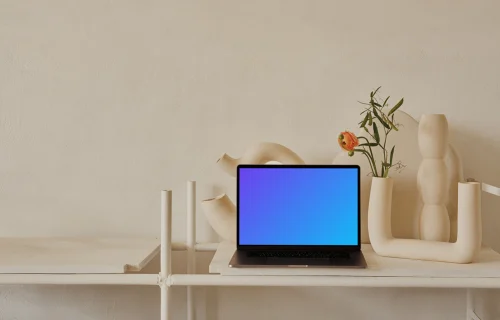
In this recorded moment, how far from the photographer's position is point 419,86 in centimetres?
127

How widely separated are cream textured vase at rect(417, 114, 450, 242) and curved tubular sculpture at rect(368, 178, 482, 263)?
57mm

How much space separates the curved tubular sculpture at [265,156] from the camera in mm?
1193

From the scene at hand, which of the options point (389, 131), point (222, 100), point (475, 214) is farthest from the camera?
point (222, 100)

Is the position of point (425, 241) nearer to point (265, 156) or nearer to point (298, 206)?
point (298, 206)

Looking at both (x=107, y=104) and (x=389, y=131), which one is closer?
(x=389, y=131)

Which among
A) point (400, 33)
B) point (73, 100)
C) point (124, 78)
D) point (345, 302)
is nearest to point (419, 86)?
point (400, 33)

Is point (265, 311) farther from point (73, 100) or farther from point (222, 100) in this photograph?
point (73, 100)

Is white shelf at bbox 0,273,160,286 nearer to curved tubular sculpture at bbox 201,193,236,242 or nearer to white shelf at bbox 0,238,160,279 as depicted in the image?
white shelf at bbox 0,238,160,279

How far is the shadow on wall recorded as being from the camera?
127cm

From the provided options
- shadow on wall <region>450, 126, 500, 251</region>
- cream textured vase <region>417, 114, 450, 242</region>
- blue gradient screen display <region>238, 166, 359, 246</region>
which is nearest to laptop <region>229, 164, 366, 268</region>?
blue gradient screen display <region>238, 166, 359, 246</region>

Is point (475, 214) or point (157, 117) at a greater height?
point (157, 117)

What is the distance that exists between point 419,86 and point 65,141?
777 mm

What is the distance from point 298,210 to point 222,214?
0.53ft

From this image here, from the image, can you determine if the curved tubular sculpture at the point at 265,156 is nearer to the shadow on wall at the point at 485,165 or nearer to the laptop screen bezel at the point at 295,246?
the laptop screen bezel at the point at 295,246
